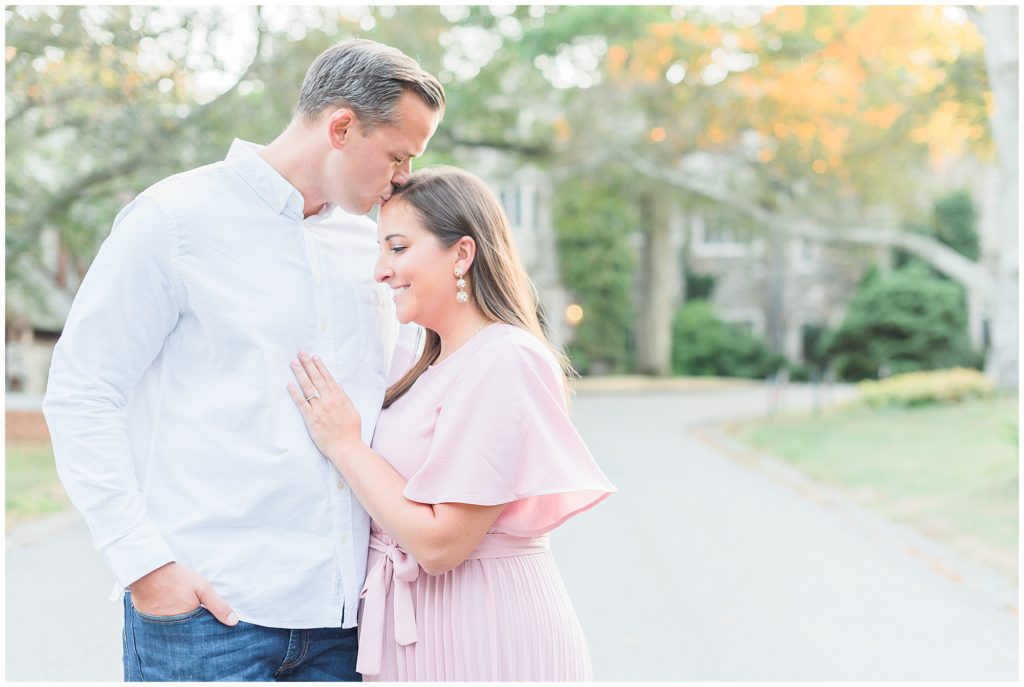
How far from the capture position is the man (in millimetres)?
2168

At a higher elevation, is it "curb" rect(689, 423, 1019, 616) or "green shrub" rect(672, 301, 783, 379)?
"curb" rect(689, 423, 1019, 616)

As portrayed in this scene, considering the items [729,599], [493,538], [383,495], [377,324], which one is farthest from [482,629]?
[729,599]

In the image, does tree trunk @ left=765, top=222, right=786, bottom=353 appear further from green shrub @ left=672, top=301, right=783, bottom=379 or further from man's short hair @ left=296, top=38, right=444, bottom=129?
man's short hair @ left=296, top=38, right=444, bottom=129

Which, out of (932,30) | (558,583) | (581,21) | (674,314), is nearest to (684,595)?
(558,583)

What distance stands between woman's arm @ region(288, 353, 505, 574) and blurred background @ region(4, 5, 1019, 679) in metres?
1.68

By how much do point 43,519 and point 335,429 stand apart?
7654mm

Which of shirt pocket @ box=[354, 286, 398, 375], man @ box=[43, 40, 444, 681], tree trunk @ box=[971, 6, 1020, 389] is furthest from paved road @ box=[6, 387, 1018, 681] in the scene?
tree trunk @ box=[971, 6, 1020, 389]

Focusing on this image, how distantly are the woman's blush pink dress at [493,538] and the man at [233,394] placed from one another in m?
0.10

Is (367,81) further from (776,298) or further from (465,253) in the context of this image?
(776,298)

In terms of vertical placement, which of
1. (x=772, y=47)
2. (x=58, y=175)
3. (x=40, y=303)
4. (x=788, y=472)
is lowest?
(x=788, y=472)

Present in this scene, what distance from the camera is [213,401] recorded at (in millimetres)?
2260

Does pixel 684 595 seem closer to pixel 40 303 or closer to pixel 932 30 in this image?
pixel 40 303

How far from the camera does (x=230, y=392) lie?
7.45 feet

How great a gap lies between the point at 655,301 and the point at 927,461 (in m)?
19.9
